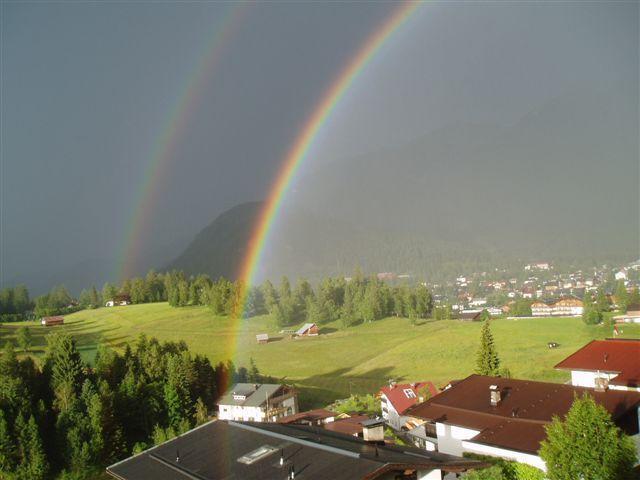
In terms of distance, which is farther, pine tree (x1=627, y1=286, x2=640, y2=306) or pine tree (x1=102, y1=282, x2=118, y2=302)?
pine tree (x1=102, y1=282, x2=118, y2=302)

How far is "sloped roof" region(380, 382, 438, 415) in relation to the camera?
3569 centimetres

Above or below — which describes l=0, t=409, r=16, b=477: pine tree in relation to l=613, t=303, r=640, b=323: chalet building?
above

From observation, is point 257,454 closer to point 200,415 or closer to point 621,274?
Answer: point 200,415

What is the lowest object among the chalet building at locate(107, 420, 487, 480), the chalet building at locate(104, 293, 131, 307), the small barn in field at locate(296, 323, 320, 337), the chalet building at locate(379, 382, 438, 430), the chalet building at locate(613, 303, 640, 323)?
the chalet building at locate(613, 303, 640, 323)

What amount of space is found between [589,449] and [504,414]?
6193mm

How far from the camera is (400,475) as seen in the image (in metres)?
11.1

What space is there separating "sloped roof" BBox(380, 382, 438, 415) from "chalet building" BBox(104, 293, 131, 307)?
73810 mm

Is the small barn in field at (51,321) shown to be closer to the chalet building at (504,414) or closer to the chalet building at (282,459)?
the chalet building at (504,414)

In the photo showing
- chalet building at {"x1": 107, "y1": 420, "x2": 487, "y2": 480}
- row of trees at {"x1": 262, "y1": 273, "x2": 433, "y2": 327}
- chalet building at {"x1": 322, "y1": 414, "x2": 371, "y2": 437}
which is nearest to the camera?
chalet building at {"x1": 107, "y1": 420, "x2": 487, "y2": 480}

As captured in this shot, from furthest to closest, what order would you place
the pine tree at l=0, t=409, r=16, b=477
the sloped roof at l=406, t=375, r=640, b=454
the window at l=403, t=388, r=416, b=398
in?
1. the window at l=403, t=388, r=416, b=398
2. the pine tree at l=0, t=409, r=16, b=477
3. the sloped roof at l=406, t=375, r=640, b=454

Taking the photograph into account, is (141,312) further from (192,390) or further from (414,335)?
(192,390)

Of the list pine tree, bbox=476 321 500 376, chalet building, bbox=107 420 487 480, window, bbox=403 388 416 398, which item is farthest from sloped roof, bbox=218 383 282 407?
chalet building, bbox=107 420 487 480

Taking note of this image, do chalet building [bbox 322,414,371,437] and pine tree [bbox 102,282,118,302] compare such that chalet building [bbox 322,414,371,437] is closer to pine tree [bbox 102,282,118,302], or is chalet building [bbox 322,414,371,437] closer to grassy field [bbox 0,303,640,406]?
grassy field [bbox 0,303,640,406]

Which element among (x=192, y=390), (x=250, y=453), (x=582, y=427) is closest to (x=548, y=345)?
(x=192, y=390)
